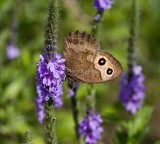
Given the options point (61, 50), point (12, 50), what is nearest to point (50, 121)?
point (12, 50)

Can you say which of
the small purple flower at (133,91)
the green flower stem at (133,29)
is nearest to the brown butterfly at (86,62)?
the green flower stem at (133,29)

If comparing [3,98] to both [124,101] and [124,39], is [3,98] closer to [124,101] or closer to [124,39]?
[124,101]

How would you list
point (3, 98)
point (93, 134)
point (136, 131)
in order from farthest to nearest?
point (3, 98), point (136, 131), point (93, 134)

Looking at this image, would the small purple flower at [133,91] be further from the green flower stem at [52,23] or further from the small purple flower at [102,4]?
the green flower stem at [52,23]

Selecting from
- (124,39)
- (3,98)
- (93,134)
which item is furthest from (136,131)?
(124,39)

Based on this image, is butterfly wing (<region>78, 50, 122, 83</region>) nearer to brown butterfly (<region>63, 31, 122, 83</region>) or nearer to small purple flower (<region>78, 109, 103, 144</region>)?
brown butterfly (<region>63, 31, 122, 83</region>)

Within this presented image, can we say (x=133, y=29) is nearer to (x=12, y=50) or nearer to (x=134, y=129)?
(x=134, y=129)

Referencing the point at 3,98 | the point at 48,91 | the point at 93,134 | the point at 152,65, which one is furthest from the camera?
the point at 152,65

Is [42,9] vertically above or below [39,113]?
above
